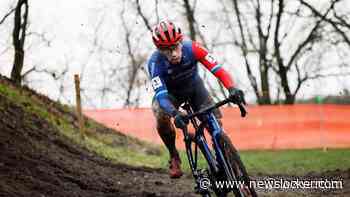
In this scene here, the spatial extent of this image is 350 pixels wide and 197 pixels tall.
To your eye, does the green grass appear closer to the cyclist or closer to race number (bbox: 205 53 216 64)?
the cyclist

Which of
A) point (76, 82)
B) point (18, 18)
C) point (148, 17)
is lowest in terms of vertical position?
point (76, 82)

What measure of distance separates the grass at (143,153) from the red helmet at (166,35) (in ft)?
21.5

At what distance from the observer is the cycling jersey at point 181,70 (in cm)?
920

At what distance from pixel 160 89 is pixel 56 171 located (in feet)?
11.8

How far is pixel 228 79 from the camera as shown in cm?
892

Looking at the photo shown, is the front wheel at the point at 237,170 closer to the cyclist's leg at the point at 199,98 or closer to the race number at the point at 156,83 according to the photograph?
the cyclist's leg at the point at 199,98

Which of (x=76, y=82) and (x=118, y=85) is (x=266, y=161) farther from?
(x=118, y=85)

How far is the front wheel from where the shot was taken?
815 cm

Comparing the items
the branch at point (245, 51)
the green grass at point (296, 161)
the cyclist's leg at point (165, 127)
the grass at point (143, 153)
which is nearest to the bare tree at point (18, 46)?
the grass at point (143, 153)

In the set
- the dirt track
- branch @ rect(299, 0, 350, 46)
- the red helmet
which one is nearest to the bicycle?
the red helmet

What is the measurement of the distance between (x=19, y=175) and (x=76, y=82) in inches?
323

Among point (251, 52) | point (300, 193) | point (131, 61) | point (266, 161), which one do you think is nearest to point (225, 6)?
point (251, 52)

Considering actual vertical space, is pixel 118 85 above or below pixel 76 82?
above

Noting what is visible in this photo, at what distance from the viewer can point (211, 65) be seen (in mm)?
9203
